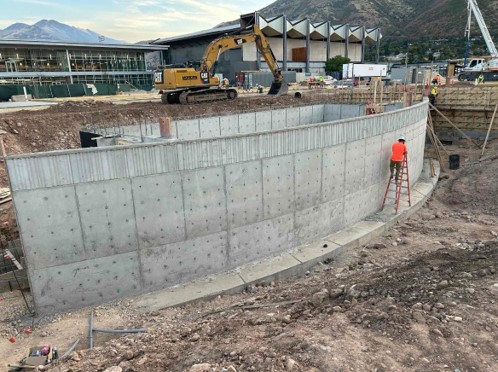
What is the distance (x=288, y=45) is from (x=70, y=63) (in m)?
33.9

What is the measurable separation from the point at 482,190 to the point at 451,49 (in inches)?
3664

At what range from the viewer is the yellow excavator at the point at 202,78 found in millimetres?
19484

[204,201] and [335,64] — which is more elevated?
[335,64]

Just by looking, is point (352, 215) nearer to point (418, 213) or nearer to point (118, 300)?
point (418, 213)

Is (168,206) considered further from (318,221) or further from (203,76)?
(203,76)

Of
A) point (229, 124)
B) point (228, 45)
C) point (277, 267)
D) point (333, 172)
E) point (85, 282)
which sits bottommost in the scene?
point (277, 267)

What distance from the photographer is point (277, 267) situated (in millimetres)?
8211

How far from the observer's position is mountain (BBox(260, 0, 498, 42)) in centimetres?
9962

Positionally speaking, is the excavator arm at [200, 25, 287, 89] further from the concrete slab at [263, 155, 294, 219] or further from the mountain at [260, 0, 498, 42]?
the mountain at [260, 0, 498, 42]

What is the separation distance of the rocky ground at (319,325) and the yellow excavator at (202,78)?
1418 centimetres

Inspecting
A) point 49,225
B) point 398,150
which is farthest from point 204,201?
point 398,150

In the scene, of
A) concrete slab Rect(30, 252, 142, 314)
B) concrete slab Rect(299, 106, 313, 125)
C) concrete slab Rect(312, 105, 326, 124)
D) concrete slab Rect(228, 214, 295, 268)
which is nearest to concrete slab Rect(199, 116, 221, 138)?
concrete slab Rect(299, 106, 313, 125)

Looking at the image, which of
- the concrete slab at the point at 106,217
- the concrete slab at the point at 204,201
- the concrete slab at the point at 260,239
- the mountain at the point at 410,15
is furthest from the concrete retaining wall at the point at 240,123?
the mountain at the point at 410,15

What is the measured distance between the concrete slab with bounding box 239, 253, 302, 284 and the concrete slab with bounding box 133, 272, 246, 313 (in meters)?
0.23
